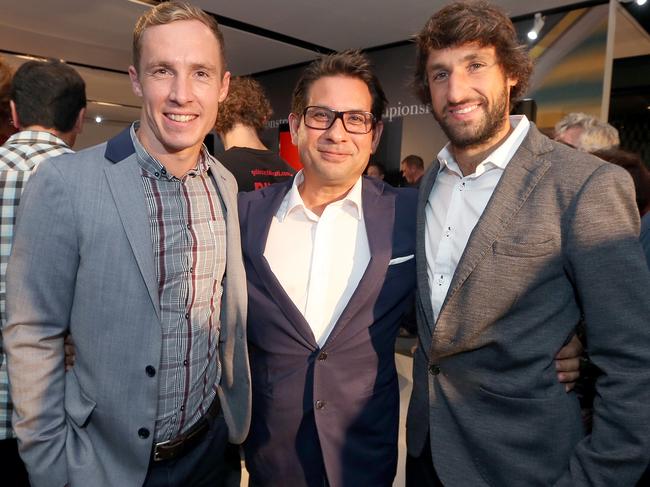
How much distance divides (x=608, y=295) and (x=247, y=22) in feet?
21.8

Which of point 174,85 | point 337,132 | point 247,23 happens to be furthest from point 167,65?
point 247,23

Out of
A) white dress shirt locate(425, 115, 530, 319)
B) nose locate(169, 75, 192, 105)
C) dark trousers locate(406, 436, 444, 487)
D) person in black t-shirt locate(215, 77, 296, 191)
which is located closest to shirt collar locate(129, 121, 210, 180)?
nose locate(169, 75, 192, 105)

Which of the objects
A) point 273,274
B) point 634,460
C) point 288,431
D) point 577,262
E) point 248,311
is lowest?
point 288,431

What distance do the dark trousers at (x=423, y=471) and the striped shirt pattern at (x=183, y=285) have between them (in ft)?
2.60

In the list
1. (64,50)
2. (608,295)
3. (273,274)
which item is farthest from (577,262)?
(64,50)

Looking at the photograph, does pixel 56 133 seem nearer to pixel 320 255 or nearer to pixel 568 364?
pixel 320 255

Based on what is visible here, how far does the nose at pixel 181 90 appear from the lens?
147 centimetres

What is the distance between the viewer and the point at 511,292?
1.35 metres

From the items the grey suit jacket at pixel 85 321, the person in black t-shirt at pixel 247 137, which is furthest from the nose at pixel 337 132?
the person in black t-shirt at pixel 247 137

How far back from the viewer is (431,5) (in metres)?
5.66

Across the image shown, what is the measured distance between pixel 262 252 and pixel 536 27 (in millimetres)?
5885

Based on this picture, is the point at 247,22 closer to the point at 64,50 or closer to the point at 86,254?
the point at 64,50

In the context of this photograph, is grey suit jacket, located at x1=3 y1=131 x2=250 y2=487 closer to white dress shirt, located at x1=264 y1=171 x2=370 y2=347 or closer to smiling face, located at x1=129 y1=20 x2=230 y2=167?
smiling face, located at x1=129 y1=20 x2=230 y2=167

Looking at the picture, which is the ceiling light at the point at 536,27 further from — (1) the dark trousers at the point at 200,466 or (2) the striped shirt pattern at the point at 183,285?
(1) the dark trousers at the point at 200,466
